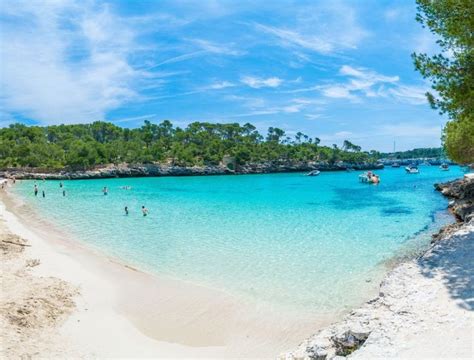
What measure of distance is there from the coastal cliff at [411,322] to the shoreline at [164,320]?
2.56m

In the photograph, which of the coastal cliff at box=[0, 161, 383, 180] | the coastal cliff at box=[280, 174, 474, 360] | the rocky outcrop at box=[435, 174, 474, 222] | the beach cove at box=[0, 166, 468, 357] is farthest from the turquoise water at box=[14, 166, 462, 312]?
the coastal cliff at box=[0, 161, 383, 180]

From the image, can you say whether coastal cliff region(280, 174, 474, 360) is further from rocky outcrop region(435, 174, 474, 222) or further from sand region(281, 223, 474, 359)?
rocky outcrop region(435, 174, 474, 222)

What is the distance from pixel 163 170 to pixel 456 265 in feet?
362

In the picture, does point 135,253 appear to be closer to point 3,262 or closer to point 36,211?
point 3,262

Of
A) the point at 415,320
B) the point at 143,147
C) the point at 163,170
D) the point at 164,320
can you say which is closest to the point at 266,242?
the point at 164,320

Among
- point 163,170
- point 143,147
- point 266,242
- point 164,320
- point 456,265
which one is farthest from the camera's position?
point 143,147

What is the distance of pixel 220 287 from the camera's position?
46.5 ft

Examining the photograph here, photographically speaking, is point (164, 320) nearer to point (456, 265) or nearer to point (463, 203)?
point (456, 265)

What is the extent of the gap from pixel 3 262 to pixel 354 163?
17569cm

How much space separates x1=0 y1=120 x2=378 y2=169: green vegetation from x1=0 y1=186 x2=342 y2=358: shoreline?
95204mm

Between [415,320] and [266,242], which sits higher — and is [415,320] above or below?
above

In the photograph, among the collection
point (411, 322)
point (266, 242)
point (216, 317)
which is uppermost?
point (411, 322)

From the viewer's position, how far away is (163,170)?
116000mm

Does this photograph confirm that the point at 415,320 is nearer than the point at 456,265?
Yes
